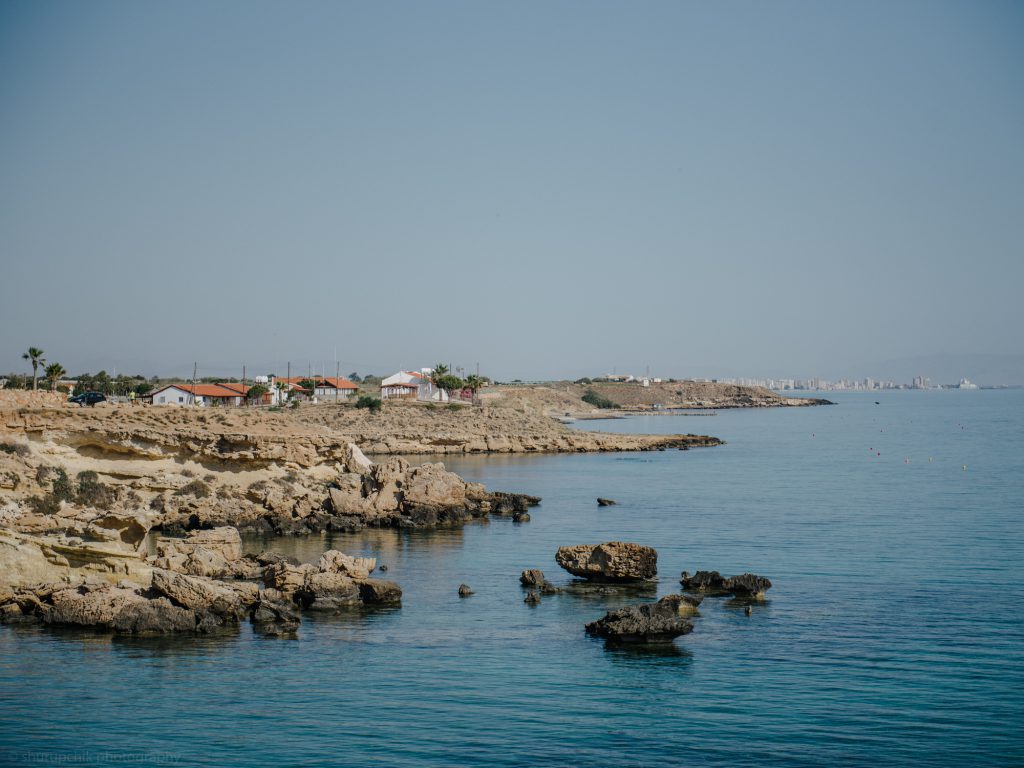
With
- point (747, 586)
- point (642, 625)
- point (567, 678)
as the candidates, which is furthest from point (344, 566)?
point (747, 586)

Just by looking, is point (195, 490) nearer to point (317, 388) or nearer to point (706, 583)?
point (706, 583)

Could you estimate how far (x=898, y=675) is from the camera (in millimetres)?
23609

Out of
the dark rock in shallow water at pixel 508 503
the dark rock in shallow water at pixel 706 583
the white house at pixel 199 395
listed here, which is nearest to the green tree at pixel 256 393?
the white house at pixel 199 395

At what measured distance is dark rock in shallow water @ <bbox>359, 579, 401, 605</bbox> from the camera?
31516mm

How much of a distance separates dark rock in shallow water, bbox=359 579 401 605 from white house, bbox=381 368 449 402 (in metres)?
114

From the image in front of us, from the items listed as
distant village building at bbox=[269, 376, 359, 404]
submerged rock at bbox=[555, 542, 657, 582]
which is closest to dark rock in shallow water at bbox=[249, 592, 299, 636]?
submerged rock at bbox=[555, 542, 657, 582]

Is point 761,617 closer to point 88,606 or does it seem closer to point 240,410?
point 88,606

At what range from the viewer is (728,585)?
32594mm

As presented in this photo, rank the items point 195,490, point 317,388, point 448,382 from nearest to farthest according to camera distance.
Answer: point 195,490 < point 317,388 < point 448,382

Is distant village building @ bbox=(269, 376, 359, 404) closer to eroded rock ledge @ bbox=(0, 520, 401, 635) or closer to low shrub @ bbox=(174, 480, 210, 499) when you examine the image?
low shrub @ bbox=(174, 480, 210, 499)

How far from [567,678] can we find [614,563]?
11490 millimetres

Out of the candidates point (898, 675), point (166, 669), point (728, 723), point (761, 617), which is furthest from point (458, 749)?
point (761, 617)

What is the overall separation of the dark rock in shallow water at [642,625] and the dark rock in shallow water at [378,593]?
24.9 feet

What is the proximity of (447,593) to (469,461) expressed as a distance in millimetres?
63882
